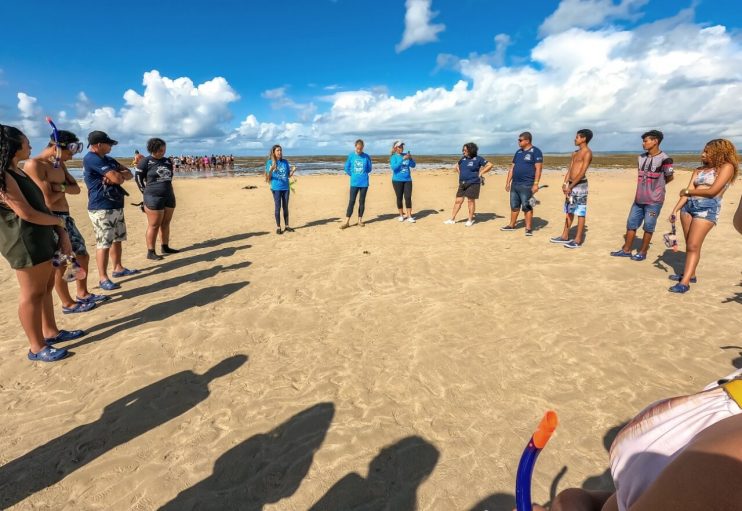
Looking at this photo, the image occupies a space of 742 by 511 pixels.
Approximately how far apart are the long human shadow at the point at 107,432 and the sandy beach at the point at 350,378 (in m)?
0.02

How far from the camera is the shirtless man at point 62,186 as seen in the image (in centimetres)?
440

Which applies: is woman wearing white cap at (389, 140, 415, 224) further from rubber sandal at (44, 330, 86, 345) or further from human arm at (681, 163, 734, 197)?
rubber sandal at (44, 330, 86, 345)

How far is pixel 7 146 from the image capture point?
3314 mm

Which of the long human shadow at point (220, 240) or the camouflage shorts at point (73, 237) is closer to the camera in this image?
the camouflage shorts at point (73, 237)

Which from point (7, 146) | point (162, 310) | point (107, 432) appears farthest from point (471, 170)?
point (107, 432)

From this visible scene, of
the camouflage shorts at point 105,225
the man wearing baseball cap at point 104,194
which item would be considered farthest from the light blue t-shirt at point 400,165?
the camouflage shorts at point 105,225

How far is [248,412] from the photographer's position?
10.7 feet

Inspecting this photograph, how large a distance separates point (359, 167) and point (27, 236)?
284 inches

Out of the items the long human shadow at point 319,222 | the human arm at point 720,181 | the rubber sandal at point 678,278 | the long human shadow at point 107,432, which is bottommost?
the long human shadow at point 107,432

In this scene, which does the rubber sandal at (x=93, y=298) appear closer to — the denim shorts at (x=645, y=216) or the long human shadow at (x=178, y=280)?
the long human shadow at (x=178, y=280)

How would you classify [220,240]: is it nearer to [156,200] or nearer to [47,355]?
[156,200]

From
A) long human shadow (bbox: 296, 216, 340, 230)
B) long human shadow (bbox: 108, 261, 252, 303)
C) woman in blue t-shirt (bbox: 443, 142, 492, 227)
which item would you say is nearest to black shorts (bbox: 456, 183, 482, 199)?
woman in blue t-shirt (bbox: 443, 142, 492, 227)

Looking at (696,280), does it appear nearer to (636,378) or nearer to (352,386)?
(636,378)

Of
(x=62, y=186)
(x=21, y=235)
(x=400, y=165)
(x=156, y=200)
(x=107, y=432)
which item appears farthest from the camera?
(x=400, y=165)
